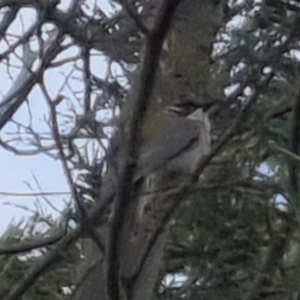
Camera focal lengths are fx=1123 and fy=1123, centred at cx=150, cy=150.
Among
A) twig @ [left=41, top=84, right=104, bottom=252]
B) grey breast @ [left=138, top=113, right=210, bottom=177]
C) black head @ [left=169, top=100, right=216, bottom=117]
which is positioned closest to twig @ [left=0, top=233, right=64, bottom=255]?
twig @ [left=41, top=84, right=104, bottom=252]

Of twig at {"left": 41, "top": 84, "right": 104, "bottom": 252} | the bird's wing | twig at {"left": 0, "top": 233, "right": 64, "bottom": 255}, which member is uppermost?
the bird's wing

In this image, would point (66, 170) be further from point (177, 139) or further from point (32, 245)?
point (177, 139)

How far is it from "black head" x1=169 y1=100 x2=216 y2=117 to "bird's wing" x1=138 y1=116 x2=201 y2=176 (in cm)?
2

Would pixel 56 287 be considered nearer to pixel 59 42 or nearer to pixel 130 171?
pixel 59 42

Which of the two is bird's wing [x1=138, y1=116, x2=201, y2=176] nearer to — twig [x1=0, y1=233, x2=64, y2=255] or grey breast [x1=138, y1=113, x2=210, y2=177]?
grey breast [x1=138, y1=113, x2=210, y2=177]

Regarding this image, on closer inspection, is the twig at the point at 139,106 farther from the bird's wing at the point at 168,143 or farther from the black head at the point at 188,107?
the black head at the point at 188,107

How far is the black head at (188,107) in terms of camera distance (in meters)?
2.71

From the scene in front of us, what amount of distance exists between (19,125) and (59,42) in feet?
0.72

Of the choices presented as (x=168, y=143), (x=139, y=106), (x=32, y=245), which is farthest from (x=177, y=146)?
(x=139, y=106)

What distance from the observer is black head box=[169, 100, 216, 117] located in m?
2.71

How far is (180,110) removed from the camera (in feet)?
9.34

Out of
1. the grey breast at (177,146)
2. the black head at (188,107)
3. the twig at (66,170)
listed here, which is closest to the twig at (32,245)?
the twig at (66,170)

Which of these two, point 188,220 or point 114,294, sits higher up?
point 188,220

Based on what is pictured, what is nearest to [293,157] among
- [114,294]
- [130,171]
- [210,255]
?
[130,171]
